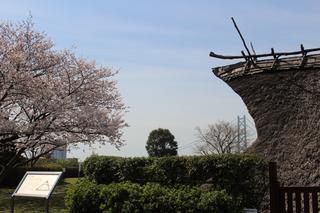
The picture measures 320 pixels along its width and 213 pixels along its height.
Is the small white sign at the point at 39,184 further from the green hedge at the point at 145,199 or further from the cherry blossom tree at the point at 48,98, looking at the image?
the cherry blossom tree at the point at 48,98

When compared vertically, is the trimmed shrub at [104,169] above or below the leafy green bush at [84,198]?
above

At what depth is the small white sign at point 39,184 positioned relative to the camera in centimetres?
939

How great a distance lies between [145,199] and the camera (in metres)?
8.49

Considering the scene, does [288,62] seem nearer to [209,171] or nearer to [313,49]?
[313,49]

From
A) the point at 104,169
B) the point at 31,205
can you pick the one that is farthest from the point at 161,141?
the point at 104,169

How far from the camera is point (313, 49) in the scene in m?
10.0

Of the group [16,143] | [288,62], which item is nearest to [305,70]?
[288,62]

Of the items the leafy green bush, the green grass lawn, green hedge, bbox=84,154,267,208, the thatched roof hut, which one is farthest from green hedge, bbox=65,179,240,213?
the green grass lawn

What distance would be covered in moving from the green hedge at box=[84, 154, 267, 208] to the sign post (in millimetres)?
1297

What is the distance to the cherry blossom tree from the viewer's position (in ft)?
50.8

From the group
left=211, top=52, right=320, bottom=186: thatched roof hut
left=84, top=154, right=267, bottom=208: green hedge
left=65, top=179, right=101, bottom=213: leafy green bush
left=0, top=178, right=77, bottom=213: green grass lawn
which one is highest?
left=211, top=52, right=320, bottom=186: thatched roof hut

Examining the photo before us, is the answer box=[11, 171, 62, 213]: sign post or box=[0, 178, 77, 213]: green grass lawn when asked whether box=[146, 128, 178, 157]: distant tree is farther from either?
box=[11, 171, 62, 213]: sign post

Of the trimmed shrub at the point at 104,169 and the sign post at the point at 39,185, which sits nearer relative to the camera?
the sign post at the point at 39,185

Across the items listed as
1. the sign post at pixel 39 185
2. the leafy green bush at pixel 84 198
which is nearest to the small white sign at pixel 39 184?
Answer: the sign post at pixel 39 185
